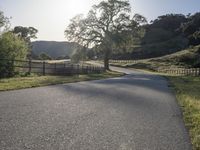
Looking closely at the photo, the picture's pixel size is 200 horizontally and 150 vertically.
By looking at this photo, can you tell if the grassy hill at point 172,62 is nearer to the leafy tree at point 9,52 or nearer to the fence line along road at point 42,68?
the fence line along road at point 42,68

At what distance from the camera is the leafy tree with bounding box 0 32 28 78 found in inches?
1030

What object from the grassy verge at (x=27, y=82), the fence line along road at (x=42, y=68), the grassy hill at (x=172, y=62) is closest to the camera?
the grassy verge at (x=27, y=82)

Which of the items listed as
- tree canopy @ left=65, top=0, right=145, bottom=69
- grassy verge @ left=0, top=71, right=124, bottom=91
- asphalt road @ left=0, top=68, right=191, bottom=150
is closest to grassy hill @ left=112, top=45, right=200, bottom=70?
tree canopy @ left=65, top=0, right=145, bottom=69

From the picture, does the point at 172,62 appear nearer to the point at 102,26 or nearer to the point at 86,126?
the point at 102,26

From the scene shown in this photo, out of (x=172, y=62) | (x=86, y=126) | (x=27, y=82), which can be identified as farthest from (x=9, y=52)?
(x=172, y=62)

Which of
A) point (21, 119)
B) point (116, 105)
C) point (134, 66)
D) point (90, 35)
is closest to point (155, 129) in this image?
point (21, 119)

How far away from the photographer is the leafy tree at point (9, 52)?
85.9ft

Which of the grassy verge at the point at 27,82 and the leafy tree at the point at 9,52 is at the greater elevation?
the leafy tree at the point at 9,52

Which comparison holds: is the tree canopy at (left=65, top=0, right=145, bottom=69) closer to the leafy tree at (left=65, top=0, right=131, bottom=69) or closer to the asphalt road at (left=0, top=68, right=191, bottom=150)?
the leafy tree at (left=65, top=0, right=131, bottom=69)

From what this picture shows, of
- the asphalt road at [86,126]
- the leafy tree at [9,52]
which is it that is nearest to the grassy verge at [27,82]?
the leafy tree at [9,52]

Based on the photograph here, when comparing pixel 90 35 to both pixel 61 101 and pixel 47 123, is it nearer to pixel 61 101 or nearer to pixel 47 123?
pixel 61 101

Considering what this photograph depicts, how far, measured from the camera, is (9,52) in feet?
96.7

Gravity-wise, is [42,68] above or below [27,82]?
above

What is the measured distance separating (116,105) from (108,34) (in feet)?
157
